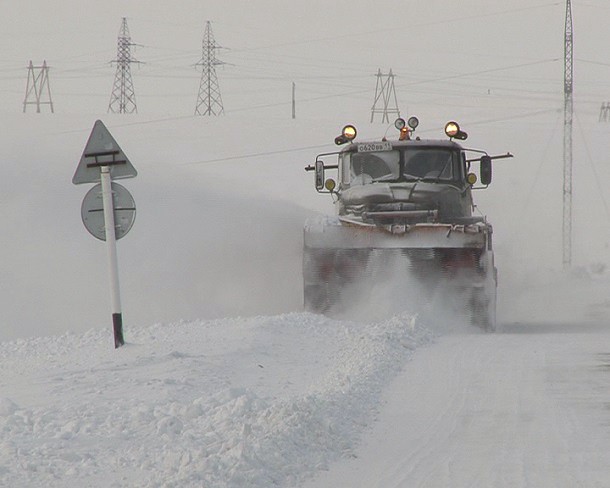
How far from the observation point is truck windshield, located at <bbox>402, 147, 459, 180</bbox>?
15.4m

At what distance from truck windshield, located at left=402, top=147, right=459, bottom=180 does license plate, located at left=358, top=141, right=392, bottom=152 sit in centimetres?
24

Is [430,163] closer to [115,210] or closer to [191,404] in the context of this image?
[115,210]

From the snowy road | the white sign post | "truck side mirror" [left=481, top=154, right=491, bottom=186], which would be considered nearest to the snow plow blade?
"truck side mirror" [left=481, top=154, right=491, bottom=186]

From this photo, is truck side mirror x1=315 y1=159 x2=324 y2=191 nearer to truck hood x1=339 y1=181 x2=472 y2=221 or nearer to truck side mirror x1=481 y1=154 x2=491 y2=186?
truck hood x1=339 y1=181 x2=472 y2=221

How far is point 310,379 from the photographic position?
29.5 ft

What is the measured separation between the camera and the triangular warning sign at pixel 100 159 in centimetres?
1011

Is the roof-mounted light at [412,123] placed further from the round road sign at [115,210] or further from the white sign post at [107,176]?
the round road sign at [115,210]

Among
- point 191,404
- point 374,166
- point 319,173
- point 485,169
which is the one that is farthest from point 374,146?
point 191,404

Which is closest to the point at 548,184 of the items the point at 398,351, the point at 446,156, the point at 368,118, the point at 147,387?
the point at 368,118

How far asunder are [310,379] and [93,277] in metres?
10.2

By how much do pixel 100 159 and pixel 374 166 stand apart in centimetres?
597

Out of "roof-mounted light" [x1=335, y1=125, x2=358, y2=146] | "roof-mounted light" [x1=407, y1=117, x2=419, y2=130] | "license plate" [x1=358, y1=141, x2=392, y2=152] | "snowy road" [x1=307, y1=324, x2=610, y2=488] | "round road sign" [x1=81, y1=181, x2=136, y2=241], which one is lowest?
"snowy road" [x1=307, y1=324, x2=610, y2=488]

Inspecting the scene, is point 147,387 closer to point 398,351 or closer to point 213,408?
point 213,408

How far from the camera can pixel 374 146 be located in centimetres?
1545
